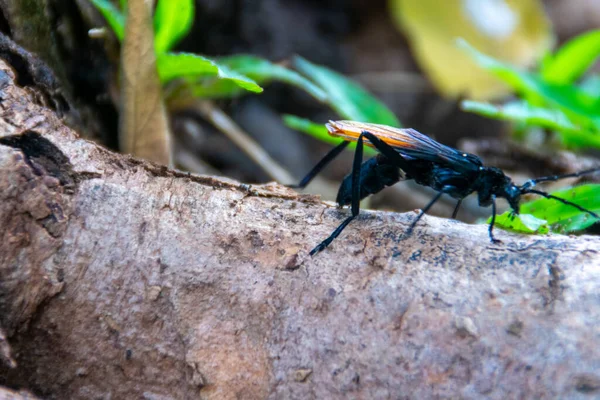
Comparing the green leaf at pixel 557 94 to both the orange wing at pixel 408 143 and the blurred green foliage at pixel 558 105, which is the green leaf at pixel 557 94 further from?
the orange wing at pixel 408 143

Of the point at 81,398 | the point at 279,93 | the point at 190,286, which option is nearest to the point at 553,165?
the point at 279,93

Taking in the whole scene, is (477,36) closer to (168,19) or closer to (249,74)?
(249,74)

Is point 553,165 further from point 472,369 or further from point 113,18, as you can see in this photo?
point 113,18

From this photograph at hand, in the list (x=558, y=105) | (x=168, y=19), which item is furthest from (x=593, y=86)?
(x=168, y=19)

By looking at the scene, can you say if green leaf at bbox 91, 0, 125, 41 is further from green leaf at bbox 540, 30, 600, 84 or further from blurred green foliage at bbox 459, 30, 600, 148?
green leaf at bbox 540, 30, 600, 84

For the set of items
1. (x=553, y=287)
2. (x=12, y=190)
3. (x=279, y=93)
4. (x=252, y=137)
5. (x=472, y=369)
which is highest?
(x=279, y=93)

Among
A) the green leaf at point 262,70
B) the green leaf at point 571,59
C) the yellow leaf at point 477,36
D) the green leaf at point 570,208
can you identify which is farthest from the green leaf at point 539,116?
the yellow leaf at point 477,36
